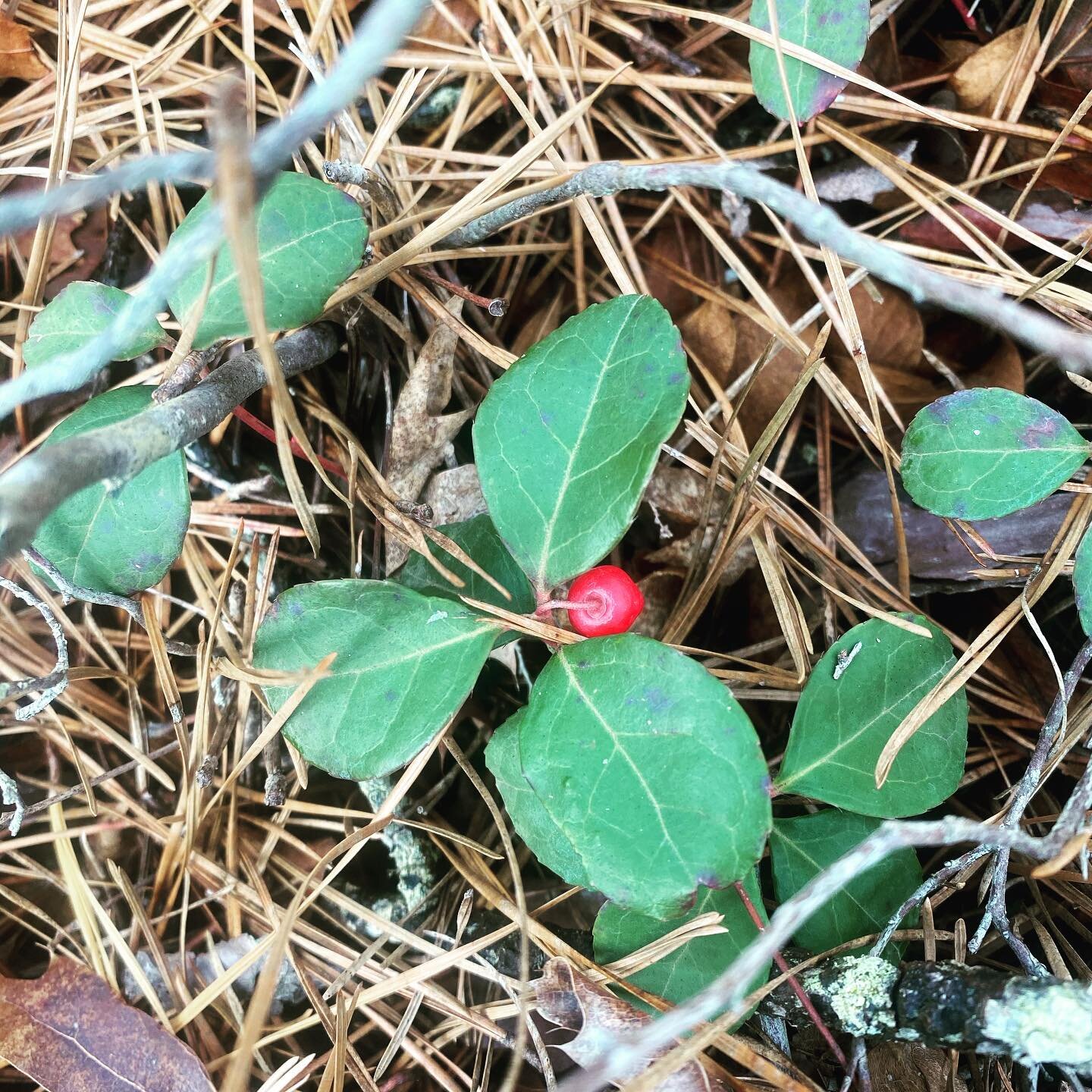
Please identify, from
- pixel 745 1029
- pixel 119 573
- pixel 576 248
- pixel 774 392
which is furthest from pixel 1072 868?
pixel 119 573

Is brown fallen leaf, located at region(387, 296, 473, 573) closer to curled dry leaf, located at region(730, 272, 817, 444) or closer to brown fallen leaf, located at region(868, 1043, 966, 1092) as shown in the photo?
curled dry leaf, located at region(730, 272, 817, 444)

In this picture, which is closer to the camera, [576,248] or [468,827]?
[468,827]

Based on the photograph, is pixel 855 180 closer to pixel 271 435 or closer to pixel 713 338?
pixel 713 338

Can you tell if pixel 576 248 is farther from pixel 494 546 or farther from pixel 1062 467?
pixel 1062 467

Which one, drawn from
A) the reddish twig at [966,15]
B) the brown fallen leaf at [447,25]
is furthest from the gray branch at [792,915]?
the brown fallen leaf at [447,25]

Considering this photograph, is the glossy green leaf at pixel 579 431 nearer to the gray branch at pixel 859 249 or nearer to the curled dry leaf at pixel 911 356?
the gray branch at pixel 859 249

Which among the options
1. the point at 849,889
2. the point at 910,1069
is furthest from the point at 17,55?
the point at 910,1069
